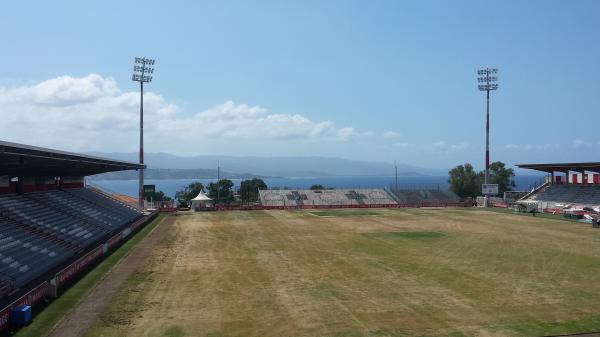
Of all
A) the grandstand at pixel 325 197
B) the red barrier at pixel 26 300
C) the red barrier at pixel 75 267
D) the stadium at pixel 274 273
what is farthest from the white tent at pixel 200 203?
the red barrier at pixel 26 300

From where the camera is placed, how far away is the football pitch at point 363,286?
18969 mm

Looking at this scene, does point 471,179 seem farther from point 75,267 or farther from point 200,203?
point 75,267

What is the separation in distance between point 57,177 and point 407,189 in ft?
239

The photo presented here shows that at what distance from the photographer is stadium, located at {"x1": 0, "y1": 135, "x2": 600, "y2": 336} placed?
19.3 meters

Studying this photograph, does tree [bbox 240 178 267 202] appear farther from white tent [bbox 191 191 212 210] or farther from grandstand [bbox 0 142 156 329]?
grandstand [bbox 0 142 156 329]

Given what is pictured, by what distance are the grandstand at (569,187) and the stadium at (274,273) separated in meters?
16.0

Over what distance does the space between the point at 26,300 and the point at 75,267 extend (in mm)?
7595

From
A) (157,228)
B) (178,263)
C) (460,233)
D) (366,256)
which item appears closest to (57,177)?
(157,228)

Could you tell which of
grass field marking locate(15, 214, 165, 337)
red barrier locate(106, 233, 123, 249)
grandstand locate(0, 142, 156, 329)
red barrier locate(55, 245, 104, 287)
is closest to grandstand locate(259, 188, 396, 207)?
grandstand locate(0, 142, 156, 329)

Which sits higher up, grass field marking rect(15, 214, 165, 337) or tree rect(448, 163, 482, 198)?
tree rect(448, 163, 482, 198)

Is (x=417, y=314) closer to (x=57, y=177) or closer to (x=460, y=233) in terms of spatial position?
(x=460, y=233)

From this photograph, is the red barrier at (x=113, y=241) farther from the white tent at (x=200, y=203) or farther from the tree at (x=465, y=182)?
the tree at (x=465, y=182)

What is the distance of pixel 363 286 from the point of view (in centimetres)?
2533

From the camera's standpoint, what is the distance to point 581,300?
22.5m
